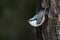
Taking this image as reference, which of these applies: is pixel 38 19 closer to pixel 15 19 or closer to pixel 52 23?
pixel 52 23

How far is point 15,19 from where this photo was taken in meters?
4.35

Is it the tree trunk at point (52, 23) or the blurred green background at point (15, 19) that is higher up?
the tree trunk at point (52, 23)

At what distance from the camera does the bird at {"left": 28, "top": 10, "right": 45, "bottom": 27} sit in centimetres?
181

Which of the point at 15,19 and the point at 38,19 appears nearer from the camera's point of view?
the point at 38,19

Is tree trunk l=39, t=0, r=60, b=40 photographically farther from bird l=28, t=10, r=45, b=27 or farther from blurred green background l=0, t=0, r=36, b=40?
blurred green background l=0, t=0, r=36, b=40

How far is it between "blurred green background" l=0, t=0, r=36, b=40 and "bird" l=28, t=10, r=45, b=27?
2.15 m

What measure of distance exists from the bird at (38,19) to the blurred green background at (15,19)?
215 cm

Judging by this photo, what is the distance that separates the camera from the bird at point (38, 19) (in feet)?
5.95

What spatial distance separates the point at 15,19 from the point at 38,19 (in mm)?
2544

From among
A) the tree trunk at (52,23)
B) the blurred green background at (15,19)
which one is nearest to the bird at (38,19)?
the tree trunk at (52,23)

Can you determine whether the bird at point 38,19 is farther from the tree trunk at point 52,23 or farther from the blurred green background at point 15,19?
the blurred green background at point 15,19

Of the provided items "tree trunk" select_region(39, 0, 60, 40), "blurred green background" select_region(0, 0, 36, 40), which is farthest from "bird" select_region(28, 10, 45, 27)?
"blurred green background" select_region(0, 0, 36, 40)

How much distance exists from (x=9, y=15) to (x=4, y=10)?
0.14 metres

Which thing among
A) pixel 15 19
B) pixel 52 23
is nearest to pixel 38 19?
pixel 52 23
